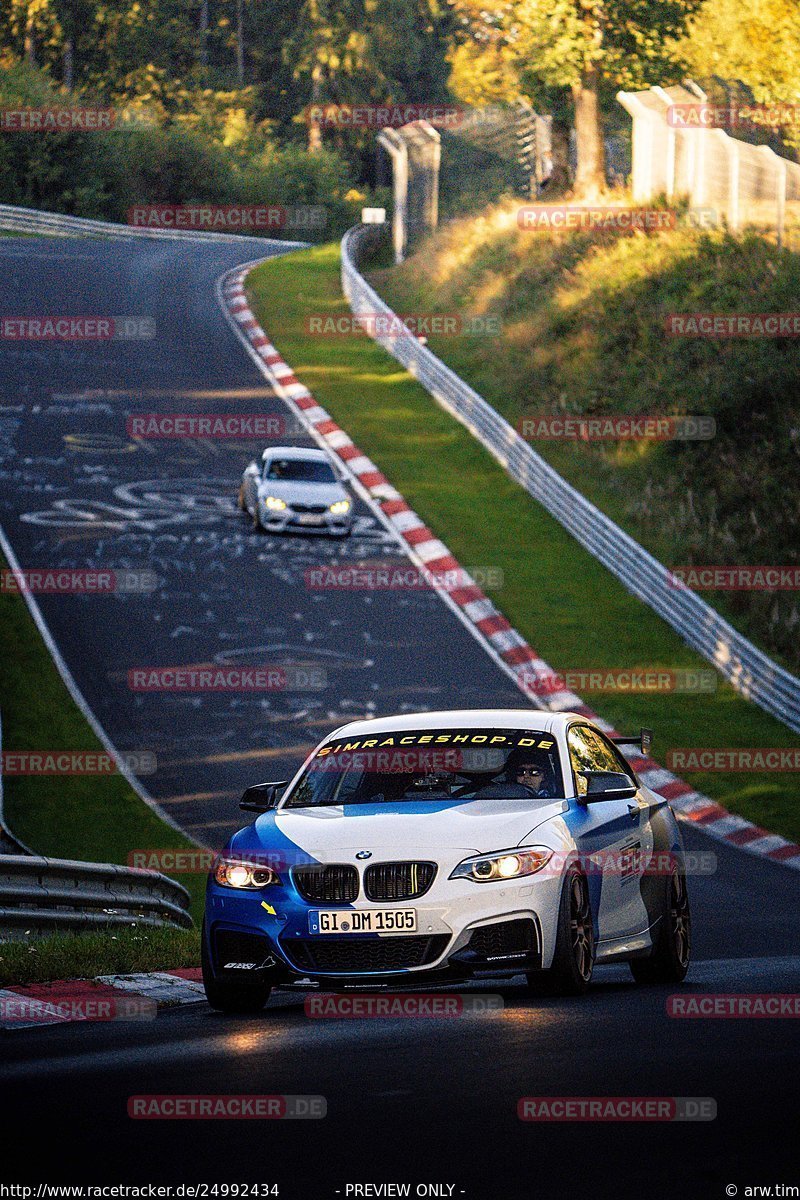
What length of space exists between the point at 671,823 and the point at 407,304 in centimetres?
4037

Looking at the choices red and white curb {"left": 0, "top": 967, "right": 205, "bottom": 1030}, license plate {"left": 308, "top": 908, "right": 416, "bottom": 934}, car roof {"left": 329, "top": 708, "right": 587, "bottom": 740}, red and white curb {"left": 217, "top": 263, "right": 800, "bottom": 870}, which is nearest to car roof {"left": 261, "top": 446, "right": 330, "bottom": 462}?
red and white curb {"left": 217, "top": 263, "right": 800, "bottom": 870}

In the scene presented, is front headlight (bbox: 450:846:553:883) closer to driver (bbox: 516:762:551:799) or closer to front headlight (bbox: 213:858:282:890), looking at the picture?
driver (bbox: 516:762:551:799)

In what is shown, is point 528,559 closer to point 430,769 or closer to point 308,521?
point 308,521

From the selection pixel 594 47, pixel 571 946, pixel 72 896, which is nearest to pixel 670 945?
pixel 571 946

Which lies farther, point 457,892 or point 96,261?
point 96,261

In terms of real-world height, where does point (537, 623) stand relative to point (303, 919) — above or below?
below

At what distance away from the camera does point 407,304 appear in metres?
50.6

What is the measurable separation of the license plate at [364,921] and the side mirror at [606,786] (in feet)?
4.50

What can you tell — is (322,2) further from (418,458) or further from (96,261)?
(418,458)

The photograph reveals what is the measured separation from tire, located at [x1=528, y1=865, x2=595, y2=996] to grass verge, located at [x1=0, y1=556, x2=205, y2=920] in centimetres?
748

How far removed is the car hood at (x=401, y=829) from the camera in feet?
30.4

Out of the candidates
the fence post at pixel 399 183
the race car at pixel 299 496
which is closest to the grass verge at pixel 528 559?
the race car at pixel 299 496

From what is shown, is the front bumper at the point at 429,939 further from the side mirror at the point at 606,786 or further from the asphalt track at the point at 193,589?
the asphalt track at the point at 193,589

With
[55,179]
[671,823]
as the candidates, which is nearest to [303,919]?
[671,823]
